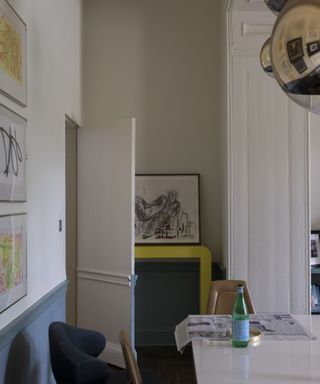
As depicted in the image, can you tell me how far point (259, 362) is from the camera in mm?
2021

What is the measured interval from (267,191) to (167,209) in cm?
107

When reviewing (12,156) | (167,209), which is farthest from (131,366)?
(167,209)

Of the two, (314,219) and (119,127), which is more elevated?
(119,127)

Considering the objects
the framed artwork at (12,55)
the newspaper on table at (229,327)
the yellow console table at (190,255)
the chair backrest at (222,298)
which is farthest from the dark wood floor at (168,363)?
the framed artwork at (12,55)

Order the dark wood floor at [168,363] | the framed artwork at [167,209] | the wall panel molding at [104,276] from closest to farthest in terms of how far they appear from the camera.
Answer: the dark wood floor at [168,363] < the wall panel molding at [104,276] < the framed artwork at [167,209]

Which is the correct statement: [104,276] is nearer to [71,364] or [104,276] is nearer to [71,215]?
[71,215]

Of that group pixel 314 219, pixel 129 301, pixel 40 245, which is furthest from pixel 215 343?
pixel 314 219

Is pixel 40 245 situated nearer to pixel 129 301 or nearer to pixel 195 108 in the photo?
pixel 129 301

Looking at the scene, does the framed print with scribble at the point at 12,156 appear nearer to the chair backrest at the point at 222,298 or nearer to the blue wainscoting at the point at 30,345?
the blue wainscoting at the point at 30,345

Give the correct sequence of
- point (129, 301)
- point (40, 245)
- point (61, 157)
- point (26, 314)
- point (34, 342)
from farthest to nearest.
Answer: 1. point (129, 301)
2. point (61, 157)
3. point (40, 245)
4. point (34, 342)
5. point (26, 314)

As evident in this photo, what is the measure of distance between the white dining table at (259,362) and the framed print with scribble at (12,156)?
119 cm

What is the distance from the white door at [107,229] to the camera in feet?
13.2

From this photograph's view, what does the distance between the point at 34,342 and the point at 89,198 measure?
1.81m

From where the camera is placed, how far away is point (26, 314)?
251 centimetres
